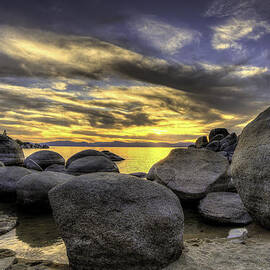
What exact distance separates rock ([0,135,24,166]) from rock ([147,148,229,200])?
1184 centimetres

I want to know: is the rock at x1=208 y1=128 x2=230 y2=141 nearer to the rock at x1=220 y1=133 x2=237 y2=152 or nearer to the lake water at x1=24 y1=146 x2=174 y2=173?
the rock at x1=220 y1=133 x2=237 y2=152

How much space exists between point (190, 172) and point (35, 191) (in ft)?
17.6

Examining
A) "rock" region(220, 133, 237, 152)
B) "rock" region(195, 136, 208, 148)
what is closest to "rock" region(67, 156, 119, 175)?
"rock" region(220, 133, 237, 152)

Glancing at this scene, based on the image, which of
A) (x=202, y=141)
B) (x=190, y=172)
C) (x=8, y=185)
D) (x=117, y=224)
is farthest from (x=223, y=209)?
(x=202, y=141)

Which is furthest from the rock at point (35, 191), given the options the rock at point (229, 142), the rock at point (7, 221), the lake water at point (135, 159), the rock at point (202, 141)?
the rock at point (202, 141)

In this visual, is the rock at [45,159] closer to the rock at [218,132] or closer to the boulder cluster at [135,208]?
the boulder cluster at [135,208]

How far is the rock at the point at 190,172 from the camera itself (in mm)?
7781

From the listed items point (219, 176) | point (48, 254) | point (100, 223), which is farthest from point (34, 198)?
point (219, 176)

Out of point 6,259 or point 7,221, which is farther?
point 7,221

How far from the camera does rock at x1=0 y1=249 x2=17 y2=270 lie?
3.62 meters

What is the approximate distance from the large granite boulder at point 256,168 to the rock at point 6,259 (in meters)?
4.71

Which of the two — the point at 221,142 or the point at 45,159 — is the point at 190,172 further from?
the point at 221,142

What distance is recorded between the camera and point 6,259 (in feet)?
13.0

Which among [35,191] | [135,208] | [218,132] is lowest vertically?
[35,191]
